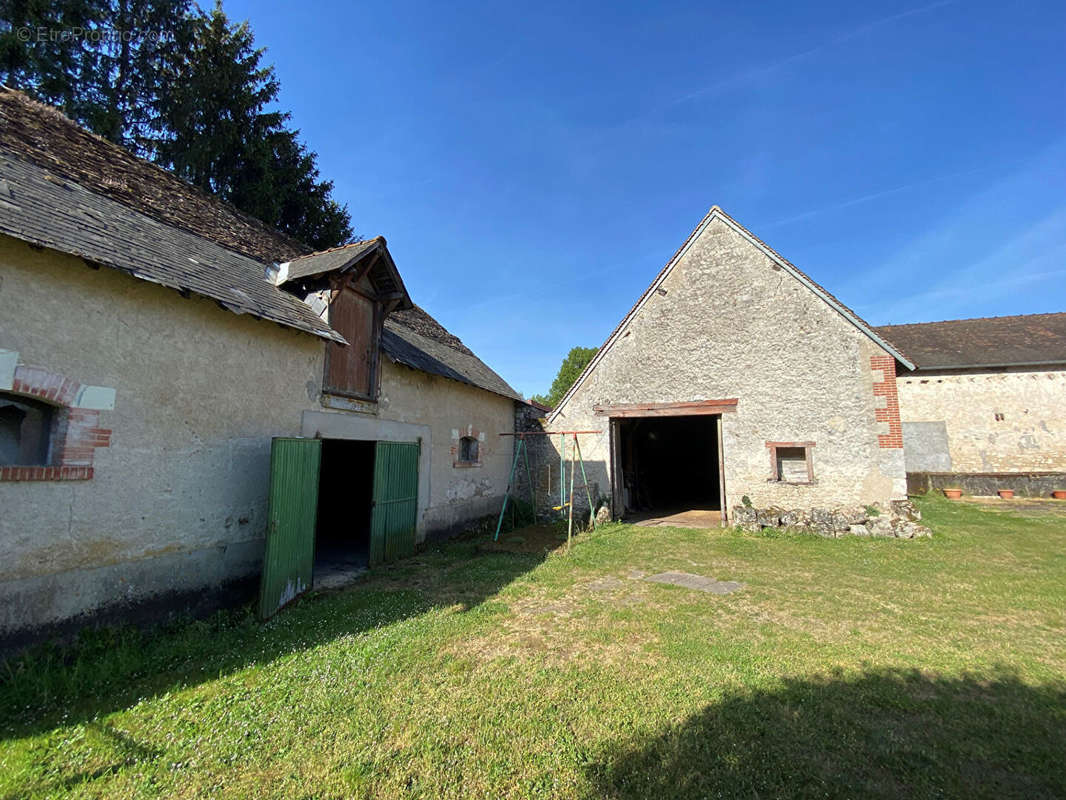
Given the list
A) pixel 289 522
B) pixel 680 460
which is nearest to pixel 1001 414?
pixel 680 460

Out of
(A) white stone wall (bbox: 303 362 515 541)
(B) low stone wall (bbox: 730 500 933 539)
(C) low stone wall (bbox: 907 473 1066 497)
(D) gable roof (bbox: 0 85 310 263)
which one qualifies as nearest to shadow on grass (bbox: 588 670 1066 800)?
(A) white stone wall (bbox: 303 362 515 541)

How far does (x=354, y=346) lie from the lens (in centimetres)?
765

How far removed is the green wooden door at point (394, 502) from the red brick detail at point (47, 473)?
3.92m

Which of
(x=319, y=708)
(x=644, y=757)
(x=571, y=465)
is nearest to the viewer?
(x=644, y=757)

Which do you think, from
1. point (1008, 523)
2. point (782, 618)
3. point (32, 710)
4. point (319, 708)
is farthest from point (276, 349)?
point (1008, 523)

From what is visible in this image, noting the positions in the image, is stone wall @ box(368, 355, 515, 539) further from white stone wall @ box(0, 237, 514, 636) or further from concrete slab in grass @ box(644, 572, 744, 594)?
concrete slab in grass @ box(644, 572, 744, 594)

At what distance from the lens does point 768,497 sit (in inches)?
396

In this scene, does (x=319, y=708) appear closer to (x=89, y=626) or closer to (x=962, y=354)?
(x=89, y=626)

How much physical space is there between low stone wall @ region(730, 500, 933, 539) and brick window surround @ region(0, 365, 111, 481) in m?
10.6

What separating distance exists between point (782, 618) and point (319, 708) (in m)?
4.60

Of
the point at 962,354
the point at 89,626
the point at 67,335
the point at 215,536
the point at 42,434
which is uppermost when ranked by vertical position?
the point at 962,354

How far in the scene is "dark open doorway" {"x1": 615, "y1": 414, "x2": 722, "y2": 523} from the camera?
15328mm

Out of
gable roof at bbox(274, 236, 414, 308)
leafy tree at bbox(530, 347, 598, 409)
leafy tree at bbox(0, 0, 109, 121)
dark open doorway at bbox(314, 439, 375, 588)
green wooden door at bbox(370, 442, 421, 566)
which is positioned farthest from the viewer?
leafy tree at bbox(530, 347, 598, 409)

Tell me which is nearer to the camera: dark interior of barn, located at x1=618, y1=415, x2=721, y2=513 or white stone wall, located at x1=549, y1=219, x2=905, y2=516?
white stone wall, located at x1=549, y1=219, x2=905, y2=516
